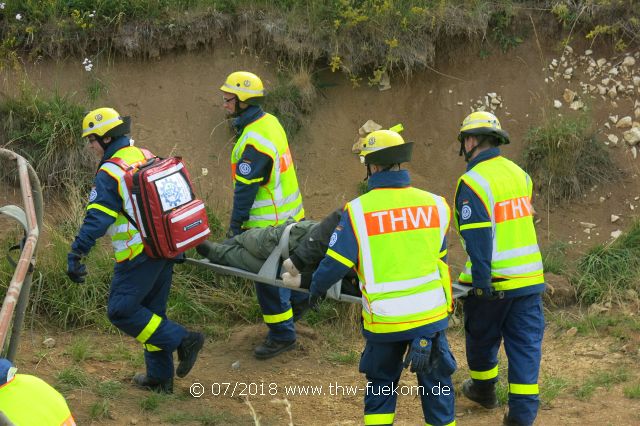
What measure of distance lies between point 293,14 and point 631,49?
3.63 metres

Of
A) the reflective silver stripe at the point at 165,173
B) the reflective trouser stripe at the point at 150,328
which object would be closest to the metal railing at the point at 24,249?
the reflective silver stripe at the point at 165,173

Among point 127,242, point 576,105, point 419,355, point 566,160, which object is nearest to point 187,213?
point 127,242

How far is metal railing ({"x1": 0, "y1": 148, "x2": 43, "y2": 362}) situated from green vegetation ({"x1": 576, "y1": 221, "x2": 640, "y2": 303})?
5292 mm

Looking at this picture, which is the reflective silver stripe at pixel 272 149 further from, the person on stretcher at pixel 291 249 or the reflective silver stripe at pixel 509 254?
the reflective silver stripe at pixel 509 254

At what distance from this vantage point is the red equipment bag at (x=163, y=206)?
5836 millimetres

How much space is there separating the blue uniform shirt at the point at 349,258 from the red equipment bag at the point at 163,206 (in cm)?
114

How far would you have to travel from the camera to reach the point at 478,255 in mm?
5758

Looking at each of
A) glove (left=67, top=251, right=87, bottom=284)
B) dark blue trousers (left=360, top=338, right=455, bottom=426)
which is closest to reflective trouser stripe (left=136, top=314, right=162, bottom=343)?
glove (left=67, top=251, right=87, bottom=284)

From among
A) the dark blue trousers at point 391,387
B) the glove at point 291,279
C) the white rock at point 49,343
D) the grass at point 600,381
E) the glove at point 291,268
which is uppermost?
the glove at point 291,268

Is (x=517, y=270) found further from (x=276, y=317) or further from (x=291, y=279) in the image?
(x=276, y=317)

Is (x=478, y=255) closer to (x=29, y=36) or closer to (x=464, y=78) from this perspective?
(x=464, y=78)

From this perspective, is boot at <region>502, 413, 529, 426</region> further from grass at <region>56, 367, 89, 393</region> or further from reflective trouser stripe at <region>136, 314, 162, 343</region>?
grass at <region>56, 367, 89, 393</region>

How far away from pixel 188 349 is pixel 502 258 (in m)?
2.21

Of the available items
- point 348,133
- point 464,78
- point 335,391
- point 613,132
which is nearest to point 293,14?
point 348,133
